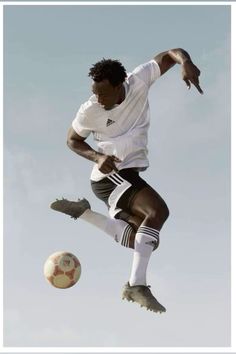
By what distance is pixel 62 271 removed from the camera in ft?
35.9

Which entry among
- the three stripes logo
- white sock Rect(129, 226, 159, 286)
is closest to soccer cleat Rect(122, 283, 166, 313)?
white sock Rect(129, 226, 159, 286)

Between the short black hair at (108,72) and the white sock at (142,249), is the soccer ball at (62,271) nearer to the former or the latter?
the white sock at (142,249)

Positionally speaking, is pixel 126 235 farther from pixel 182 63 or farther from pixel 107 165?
pixel 182 63

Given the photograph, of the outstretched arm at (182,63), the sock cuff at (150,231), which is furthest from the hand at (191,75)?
the sock cuff at (150,231)

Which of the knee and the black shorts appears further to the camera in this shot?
the black shorts

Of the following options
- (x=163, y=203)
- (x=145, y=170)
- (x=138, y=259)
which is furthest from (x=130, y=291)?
(x=145, y=170)

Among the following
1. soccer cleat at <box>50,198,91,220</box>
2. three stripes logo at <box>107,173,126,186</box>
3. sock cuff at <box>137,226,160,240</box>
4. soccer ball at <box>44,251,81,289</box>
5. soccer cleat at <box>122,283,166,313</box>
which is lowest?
soccer cleat at <box>122,283,166,313</box>

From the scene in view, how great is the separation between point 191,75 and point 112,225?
2.98 metres

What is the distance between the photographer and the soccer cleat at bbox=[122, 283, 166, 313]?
9.38 meters

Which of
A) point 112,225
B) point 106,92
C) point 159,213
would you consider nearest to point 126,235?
point 112,225

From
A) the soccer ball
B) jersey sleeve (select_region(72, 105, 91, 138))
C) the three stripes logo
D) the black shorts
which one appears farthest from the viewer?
the soccer ball

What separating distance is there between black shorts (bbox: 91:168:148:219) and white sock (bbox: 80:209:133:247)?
18 centimetres

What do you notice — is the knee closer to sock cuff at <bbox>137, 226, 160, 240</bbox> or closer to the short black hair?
sock cuff at <bbox>137, 226, 160, 240</bbox>

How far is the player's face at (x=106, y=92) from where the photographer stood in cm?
1006
